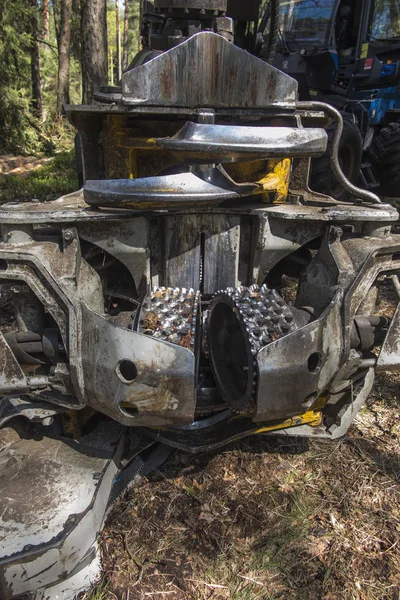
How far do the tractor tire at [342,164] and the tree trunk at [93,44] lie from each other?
4.57 m

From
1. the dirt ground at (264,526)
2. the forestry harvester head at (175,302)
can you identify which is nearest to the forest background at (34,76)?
the forestry harvester head at (175,302)

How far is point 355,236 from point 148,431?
156 cm

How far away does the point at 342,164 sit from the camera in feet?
22.0

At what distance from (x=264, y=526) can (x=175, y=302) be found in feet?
3.78

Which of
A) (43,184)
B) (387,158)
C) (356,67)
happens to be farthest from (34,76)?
(387,158)

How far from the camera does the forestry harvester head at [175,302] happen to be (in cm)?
214

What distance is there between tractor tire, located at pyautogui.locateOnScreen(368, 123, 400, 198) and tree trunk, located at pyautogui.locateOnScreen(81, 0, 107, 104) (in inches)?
187

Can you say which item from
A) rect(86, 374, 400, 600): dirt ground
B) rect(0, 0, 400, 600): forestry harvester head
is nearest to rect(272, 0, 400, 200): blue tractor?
rect(0, 0, 400, 600): forestry harvester head

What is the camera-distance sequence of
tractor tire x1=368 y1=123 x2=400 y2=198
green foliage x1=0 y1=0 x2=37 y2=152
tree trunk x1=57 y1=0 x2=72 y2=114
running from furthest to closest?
tree trunk x1=57 y1=0 x2=72 y2=114
green foliage x1=0 y1=0 x2=37 y2=152
tractor tire x1=368 y1=123 x2=400 y2=198

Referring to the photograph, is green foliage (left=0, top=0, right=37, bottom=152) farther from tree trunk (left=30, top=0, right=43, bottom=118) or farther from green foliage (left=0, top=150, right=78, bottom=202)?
tree trunk (left=30, top=0, right=43, bottom=118)

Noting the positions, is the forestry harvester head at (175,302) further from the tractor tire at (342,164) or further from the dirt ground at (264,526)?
the tractor tire at (342,164)

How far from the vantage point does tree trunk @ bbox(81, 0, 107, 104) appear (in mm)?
8719

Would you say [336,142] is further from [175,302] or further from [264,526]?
[264,526]

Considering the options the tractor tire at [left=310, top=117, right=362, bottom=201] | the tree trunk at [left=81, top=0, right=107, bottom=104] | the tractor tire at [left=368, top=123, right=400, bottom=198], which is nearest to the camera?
the tractor tire at [left=310, top=117, right=362, bottom=201]
